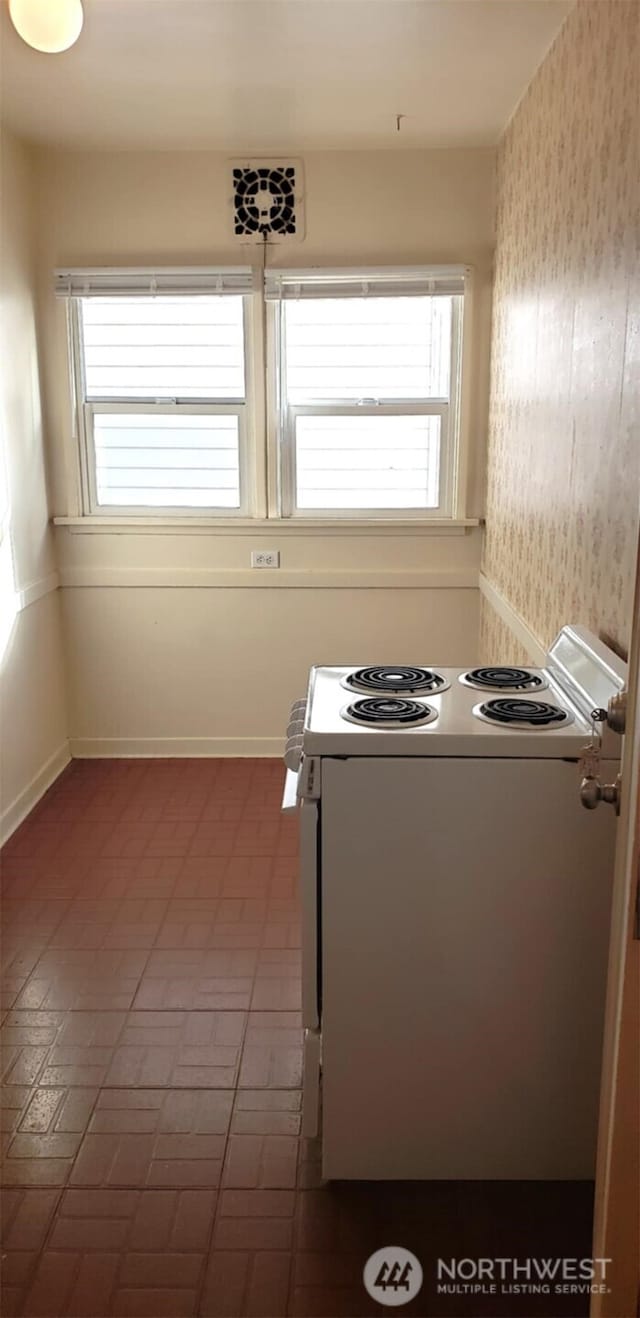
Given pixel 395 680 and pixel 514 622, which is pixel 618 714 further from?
pixel 514 622

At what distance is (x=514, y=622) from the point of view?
10.8ft

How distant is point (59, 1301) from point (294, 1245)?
0.44 meters

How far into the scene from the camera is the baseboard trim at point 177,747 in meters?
4.48

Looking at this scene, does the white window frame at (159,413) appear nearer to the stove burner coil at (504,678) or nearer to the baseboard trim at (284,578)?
the baseboard trim at (284,578)

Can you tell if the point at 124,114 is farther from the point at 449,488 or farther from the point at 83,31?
the point at 449,488

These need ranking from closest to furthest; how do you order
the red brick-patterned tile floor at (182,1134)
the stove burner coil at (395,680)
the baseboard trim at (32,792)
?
the red brick-patterned tile floor at (182,1134), the stove burner coil at (395,680), the baseboard trim at (32,792)

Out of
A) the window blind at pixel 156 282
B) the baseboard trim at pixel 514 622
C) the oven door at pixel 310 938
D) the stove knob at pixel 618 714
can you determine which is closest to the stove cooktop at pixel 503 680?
the baseboard trim at pixel 514 622

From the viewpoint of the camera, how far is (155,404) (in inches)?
164

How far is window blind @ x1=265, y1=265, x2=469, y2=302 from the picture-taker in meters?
3.95

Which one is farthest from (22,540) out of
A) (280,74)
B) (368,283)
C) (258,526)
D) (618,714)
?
(618,714)

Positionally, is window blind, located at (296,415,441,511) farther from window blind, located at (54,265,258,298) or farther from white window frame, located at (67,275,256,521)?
window blind, located at (54,265,258,298)

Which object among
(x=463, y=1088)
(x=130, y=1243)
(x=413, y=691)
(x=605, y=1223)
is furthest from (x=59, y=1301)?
(x=413, y=691)

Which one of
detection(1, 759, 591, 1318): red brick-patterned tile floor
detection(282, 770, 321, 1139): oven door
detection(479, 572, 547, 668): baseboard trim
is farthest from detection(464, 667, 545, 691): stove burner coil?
detection(1, 759, 591, 1318): red brick-patterned tile floor

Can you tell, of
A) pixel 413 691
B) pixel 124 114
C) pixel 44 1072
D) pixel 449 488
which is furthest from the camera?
pixel 449 488
